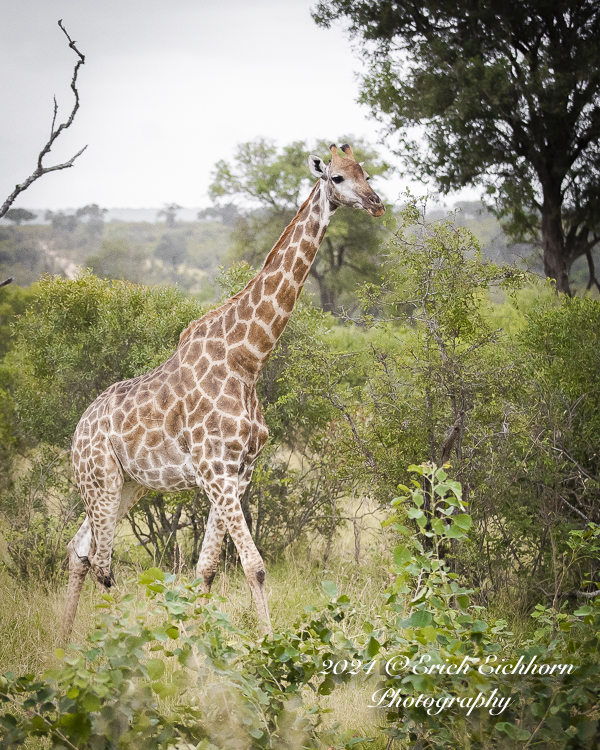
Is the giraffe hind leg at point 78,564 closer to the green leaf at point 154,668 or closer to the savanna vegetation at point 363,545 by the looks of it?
the savanna vegetation at point 363,545

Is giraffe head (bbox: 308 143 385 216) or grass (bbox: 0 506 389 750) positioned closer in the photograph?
grass (bbox: 0 506 389 750)

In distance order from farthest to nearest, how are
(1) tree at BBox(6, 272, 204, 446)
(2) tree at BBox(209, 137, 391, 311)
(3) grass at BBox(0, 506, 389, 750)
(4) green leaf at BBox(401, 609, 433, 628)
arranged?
(2) tree at BBox(209, 137, 391, 311)
(1) tree at BBox(6, 272, 204, 446)
(3) grass at BBox(0, 506, 389, 750)
(4) green leaf at BBox(401, 609, 433, 628)

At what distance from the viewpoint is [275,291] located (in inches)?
179

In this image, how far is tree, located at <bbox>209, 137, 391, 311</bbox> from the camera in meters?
25.3

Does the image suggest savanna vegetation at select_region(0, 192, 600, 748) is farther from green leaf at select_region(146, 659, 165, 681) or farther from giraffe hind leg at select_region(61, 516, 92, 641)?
giraffe hind leg at select_region(61, 516, 92, 641)

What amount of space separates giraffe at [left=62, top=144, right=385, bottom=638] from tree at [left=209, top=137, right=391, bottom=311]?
20.5m

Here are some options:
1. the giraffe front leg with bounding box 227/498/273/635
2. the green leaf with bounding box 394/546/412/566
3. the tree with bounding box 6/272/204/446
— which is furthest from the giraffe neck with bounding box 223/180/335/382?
the tree with bounding box 6/272/204/446

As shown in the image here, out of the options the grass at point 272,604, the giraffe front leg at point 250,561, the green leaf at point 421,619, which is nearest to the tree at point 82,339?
the grass at point 272,604

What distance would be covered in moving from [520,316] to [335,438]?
509cm

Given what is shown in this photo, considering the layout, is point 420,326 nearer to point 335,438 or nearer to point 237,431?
point 335,438

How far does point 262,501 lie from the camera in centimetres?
738

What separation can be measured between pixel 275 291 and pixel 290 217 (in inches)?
845

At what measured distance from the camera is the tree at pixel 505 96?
12344mm

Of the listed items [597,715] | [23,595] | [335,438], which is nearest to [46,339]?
[23,595]
